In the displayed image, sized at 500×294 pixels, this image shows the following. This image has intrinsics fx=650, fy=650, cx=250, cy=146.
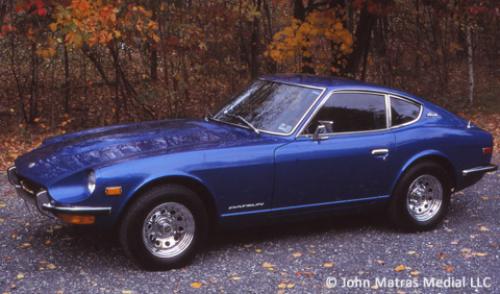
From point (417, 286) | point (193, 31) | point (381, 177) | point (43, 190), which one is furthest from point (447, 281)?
point (193, 31)

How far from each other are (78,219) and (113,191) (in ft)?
1.09

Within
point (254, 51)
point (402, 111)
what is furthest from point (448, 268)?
point (254, 51)

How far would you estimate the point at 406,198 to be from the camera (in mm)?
6223

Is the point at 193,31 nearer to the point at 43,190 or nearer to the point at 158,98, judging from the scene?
the point at 158,98

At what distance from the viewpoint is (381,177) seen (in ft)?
19.8

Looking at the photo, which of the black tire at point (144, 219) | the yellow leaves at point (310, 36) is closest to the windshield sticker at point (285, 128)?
the black tire at point (144, 219)

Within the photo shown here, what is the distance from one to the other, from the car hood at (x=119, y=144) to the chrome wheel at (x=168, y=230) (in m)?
0.47

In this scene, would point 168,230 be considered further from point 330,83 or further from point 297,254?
point 330,83

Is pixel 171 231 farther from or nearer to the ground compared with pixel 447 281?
farther from the ground

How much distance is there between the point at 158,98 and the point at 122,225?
7.77 metres

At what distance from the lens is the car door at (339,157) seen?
5.62 meters

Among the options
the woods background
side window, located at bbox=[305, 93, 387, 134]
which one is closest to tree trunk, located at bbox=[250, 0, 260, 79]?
the woods background

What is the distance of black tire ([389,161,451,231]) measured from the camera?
20.3 feet

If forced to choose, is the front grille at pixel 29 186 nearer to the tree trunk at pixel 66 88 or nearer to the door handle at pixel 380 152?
the door handle at pixel 380 152
